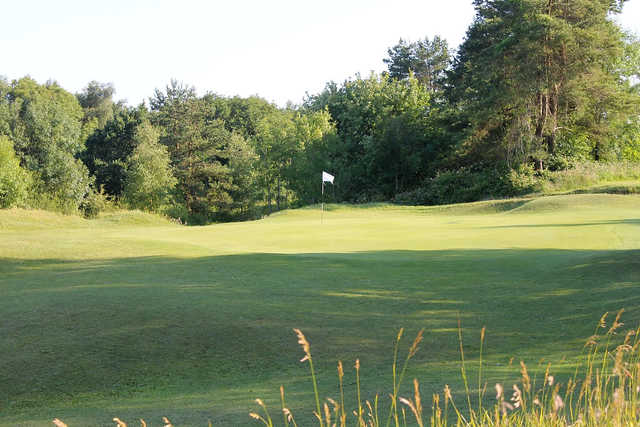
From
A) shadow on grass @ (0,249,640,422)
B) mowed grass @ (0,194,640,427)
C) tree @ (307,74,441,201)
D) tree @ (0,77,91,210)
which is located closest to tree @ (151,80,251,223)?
tree @ (0,77,91,210)

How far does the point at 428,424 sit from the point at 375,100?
51238 mm

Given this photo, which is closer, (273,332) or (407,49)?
(273,332)

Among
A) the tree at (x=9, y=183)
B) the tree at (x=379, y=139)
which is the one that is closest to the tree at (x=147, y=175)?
the tree at (x=9, y=183)

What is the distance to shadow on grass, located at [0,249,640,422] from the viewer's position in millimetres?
5844

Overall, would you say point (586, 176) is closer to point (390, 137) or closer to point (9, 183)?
point (390, 137)

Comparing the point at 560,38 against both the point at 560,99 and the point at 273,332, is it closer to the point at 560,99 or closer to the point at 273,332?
the point at 560,99

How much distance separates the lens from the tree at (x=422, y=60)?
7625 centimetres

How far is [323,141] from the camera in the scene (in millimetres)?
53312

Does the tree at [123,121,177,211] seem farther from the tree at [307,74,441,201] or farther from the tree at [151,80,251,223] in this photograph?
the tree at [307,74,441,201]

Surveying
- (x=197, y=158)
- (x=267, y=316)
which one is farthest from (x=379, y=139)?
(x=267, y=316)

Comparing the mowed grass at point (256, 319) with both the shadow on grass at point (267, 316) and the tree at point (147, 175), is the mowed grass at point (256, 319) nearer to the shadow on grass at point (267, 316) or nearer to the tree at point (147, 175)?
the shadow on grass at point (267, 316)

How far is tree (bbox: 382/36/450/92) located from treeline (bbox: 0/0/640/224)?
13772 millimetres

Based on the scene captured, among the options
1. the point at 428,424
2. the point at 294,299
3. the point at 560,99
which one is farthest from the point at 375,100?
the point at 428,424

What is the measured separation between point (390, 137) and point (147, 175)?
21.3m
